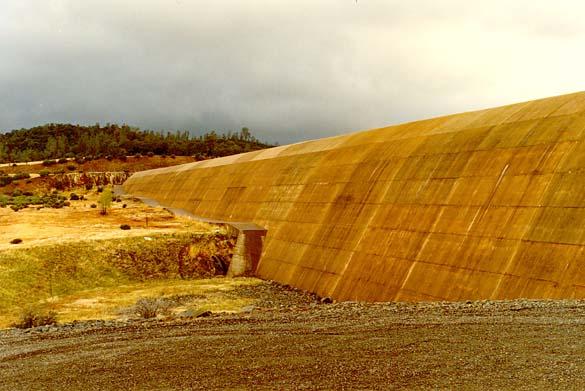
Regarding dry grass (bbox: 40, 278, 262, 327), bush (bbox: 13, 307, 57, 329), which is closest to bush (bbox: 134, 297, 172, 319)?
dry grass (bbox: 40, 278, 262, 327)

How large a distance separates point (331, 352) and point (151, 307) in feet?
44.0

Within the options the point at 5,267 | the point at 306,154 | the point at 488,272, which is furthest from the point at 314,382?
the point at 306,154

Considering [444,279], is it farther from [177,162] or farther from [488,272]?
[177,162]

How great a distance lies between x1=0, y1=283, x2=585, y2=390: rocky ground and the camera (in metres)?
8.45

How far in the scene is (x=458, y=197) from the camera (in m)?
20.6

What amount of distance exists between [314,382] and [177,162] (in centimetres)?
12644

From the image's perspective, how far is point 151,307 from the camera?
21.9m

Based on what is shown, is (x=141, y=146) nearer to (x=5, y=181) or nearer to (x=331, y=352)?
(x=5, y=181)

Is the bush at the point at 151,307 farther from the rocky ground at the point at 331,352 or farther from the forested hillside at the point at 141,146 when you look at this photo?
the forested hillside at the point at 141,146

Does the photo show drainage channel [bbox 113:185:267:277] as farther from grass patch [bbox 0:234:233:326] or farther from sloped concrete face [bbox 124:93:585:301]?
grass patch [bbox 0:234:233:326]

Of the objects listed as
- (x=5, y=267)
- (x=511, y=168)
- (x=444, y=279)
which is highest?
(x=511, y=168)

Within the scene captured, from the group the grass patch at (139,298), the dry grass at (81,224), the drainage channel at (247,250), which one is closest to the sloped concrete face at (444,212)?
the drainage channel at (247,250)

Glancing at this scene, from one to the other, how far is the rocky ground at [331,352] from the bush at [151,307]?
465 cm

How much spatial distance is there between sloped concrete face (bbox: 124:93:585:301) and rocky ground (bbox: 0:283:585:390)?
126 inches
